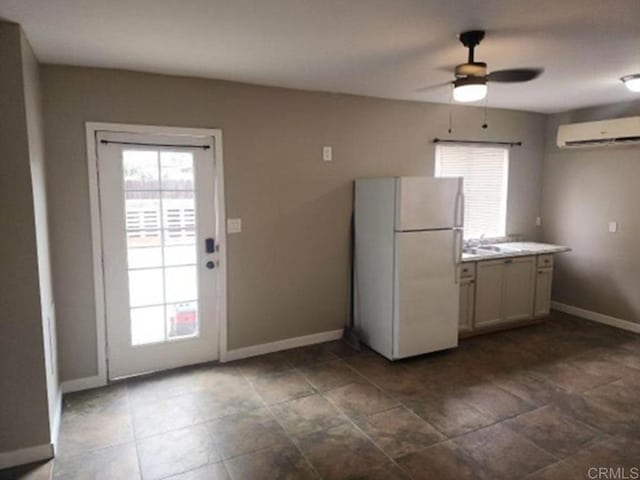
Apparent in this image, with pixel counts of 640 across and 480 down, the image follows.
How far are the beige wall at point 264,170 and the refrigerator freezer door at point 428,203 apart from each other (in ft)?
2.57

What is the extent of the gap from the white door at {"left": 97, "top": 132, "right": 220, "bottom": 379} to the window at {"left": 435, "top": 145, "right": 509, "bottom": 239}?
2.64m

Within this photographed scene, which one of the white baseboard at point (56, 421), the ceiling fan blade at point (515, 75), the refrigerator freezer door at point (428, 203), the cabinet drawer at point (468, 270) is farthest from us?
the cabinet drawer at point (468, 270)

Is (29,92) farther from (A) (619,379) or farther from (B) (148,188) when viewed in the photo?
(A) (619,379)

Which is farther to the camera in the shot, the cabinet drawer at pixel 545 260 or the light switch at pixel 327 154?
the cabinet drawer at pixel 545 260

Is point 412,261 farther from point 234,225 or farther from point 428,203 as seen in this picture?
point 234,225

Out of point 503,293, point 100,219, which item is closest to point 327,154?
point 100,219

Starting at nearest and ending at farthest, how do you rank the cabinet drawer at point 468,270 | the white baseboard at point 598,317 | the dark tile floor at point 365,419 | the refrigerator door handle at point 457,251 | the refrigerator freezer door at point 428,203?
1. the dark tile floor at point 365,419
2. the refrigerator freezer door at point 428,203
3. the refrigerator door handle at point 457,251
4. the cabinet drawer at point 468,270
5. the white baseboard at point 598,317

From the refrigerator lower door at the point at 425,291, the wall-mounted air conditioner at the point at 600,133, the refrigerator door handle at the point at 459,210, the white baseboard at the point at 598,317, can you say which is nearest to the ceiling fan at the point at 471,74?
the refrigerator door handle at the point at 459,210

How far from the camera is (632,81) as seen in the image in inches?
135

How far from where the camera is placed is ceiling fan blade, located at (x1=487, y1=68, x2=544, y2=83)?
326cm

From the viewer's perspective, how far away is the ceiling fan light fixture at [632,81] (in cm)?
339

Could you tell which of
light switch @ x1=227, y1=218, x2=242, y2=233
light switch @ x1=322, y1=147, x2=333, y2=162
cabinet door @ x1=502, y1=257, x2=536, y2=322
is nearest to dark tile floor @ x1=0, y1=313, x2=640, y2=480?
cabinet door @ x1=502, y1=257, x2=536, y2=322

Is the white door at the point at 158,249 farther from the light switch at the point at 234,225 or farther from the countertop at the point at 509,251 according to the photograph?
the countertop at the point at 509,251

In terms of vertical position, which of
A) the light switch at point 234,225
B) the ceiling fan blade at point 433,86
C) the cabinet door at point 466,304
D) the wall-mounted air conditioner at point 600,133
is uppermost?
the ceiling fan blade at point 433,86
